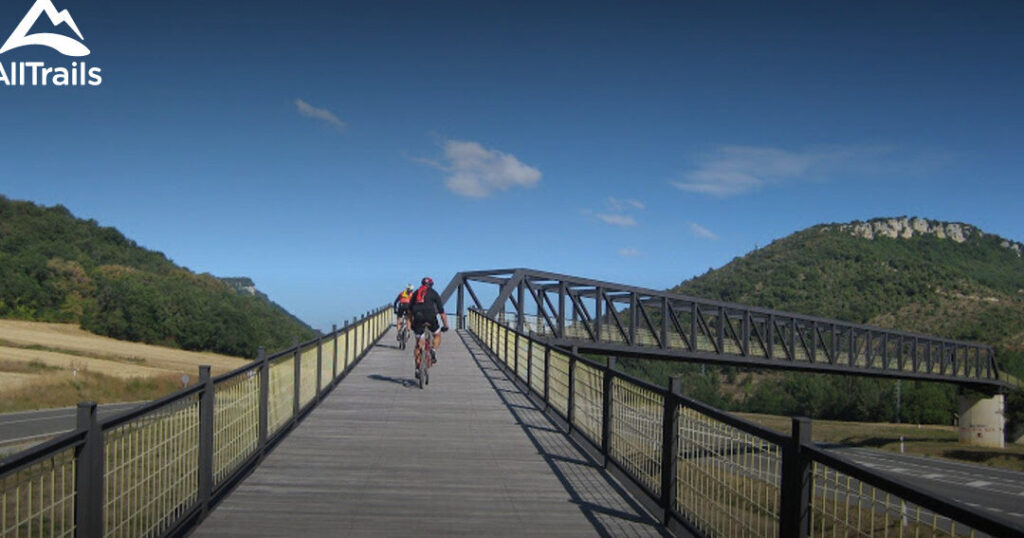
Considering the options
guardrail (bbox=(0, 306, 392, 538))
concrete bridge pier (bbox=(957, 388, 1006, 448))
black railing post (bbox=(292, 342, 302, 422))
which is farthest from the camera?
concrete bridge pier (bbox=(957, 388, 1006, 448))

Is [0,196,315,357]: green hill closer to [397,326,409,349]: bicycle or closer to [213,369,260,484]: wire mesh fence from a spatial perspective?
[397,326,409,349]: bicycle

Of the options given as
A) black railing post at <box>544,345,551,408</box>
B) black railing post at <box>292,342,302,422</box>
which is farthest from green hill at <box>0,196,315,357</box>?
black railing post at <box>292,342,302,422</box>

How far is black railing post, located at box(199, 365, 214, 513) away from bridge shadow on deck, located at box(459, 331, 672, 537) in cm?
335

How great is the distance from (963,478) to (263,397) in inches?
2336

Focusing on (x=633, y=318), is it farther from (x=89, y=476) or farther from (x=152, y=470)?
(x=89, y=476)

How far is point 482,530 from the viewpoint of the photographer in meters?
6.88

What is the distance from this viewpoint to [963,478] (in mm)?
56375

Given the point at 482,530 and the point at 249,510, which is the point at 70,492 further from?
the point at 482,530

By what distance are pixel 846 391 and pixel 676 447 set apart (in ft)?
470

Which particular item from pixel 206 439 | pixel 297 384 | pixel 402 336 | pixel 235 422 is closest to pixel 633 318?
pixel 402 336

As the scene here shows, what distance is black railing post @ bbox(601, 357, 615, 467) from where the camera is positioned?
9633mm

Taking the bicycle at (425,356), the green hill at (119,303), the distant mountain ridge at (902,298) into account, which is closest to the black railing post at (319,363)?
the bicycle at (425,356)

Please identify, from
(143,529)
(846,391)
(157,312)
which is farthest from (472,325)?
(846,391)

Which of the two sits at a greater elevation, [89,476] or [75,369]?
[89,476]
